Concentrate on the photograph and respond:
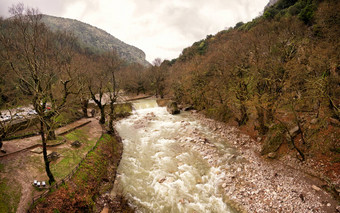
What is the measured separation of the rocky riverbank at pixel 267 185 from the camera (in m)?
8.25

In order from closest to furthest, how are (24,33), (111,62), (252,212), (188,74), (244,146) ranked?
1. (252,212)
2. (24,33)
3. (244,146)
4. (111,62)
5. (188,74)

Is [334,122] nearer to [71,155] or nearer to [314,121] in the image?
[314,121]

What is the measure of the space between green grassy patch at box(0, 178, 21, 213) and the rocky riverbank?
→ 12036mm

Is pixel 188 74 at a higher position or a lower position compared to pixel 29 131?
higher

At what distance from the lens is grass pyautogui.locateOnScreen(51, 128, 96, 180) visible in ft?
33.1

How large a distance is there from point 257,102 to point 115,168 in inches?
550

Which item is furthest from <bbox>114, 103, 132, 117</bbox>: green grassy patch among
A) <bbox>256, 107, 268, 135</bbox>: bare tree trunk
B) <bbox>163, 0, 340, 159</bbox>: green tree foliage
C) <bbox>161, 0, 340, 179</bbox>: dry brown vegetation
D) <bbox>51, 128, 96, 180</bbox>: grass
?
<bbox>256, 107, 268, 135</bbox>: bare tree trunk

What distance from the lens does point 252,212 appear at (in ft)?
27.2

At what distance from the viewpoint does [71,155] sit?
12.1 meters

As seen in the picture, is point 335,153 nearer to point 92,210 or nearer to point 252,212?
point 252,212

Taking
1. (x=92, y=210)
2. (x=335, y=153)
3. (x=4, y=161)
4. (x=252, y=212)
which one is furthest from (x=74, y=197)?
(x=335, y=153)

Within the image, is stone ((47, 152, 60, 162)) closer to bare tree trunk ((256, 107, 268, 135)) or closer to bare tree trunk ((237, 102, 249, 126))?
bare tree trunk ((256, 107, 268, 135))

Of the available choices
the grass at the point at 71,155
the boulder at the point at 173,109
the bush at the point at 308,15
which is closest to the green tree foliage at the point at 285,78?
the boulder at the point at 173,109

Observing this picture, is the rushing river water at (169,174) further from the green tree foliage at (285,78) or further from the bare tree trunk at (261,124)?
the green tree foliage at (285,78)
